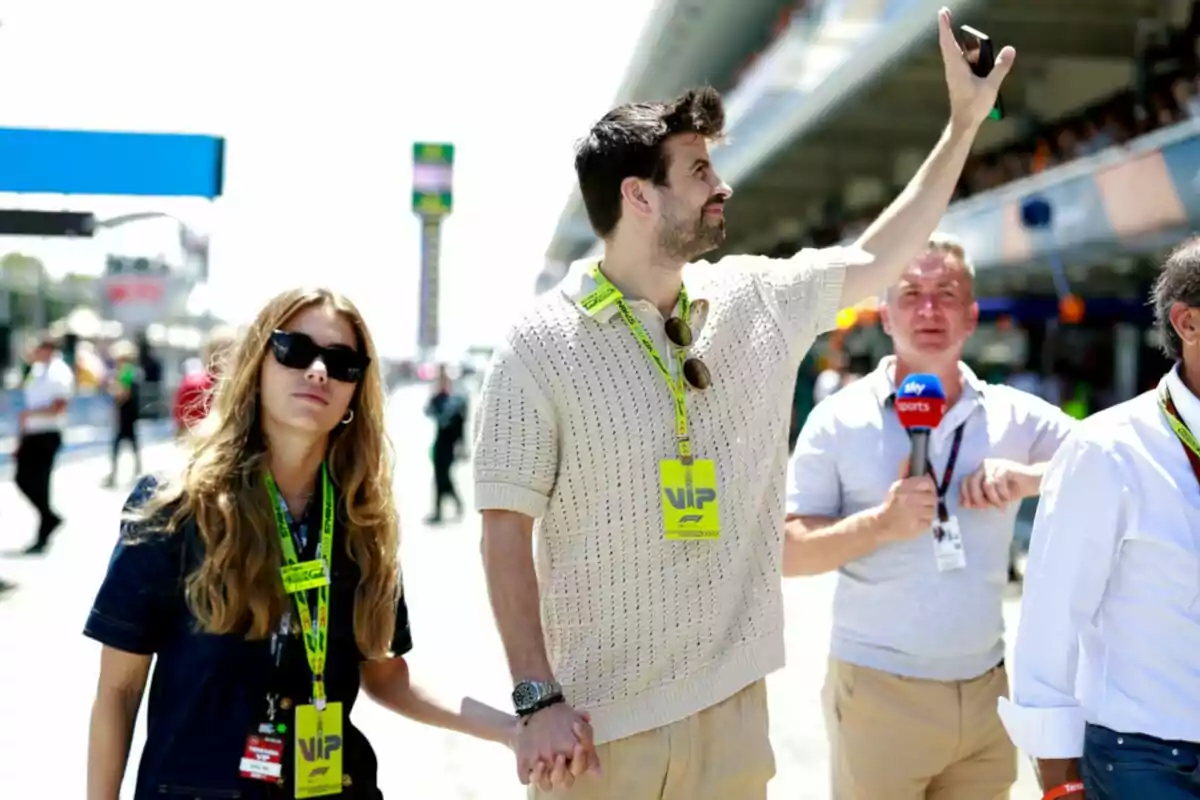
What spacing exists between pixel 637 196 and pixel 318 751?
1.23 metres

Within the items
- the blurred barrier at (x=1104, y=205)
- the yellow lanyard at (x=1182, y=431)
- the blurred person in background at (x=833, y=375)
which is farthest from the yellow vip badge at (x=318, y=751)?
the blurred person in background at (x=833, y=375)

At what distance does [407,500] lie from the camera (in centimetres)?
1842

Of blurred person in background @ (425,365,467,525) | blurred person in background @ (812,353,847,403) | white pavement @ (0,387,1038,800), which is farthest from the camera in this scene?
blurred person in background @ (812,353,847,403)

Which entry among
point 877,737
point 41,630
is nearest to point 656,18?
point 41,630

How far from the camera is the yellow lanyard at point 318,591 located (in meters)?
2.35

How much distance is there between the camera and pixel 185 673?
2273 mm

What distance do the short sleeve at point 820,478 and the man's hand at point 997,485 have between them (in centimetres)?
38

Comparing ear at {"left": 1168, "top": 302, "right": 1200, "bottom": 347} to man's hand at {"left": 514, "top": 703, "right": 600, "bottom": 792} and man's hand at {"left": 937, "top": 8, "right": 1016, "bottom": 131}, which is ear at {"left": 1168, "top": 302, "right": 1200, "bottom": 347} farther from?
man's hand at {"left": 514, "top": 703, "right": 600, "bottom": 792}

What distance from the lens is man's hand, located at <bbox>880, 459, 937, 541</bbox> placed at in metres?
3.01

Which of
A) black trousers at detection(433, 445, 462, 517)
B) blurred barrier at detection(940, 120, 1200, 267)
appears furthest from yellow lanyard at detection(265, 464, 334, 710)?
black trousers at detection(433, 445, 462, 517)

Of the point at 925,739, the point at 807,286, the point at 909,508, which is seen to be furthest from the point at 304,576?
the point at 925,739

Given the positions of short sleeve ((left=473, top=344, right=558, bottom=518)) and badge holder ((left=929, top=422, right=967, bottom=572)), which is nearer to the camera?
short sleeve ((left=473, top=344, right=558, bottom=518))

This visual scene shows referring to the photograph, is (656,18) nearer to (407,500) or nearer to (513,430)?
(407,500)

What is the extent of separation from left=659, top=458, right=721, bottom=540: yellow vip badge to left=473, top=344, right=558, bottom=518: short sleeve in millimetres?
227
